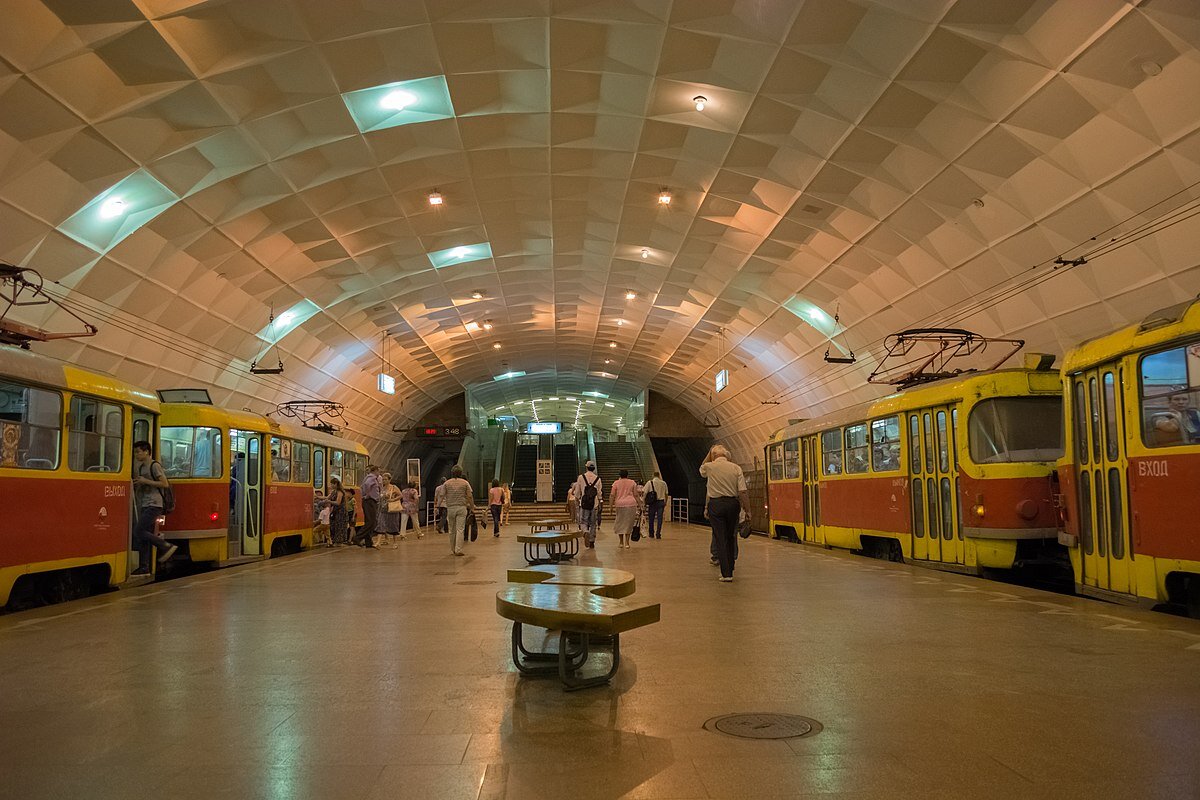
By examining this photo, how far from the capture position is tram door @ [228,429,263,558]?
50.8 feet

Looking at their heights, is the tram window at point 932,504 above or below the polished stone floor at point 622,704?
above

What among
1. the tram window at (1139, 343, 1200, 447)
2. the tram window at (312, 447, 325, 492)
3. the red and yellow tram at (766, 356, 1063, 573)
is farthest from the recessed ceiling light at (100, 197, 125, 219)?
the tram window at (1139, 343, 1200, 447)

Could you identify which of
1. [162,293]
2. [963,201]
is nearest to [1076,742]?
[963,201]

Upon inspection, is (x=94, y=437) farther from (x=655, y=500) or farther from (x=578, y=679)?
(x=655, y=500)

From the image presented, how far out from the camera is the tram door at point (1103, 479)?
824 centimetres

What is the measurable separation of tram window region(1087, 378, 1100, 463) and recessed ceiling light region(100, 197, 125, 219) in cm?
1474

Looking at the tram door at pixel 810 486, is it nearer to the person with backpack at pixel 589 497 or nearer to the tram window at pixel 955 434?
the person with backpack at pixel 589 497

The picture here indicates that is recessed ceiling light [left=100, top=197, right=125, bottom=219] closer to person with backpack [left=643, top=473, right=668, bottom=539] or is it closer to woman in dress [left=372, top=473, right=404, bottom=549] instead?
woman in dress [left=372, top=473, right=404, bottom=549]

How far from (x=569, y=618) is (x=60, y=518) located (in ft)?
24.9

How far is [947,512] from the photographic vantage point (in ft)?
40.1

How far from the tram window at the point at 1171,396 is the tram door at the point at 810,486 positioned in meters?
10.1

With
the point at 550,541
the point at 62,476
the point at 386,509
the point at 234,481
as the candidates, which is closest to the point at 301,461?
the point at 386,509

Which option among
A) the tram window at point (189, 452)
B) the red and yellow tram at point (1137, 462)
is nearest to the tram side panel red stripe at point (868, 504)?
the red and yellow tram at point (1137, 462)

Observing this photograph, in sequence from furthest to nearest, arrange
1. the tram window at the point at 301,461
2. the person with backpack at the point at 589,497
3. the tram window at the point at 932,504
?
the tram window at the point at 301,461
the person with backpack at the point at 589,497
the tram window at the point at 932,504
